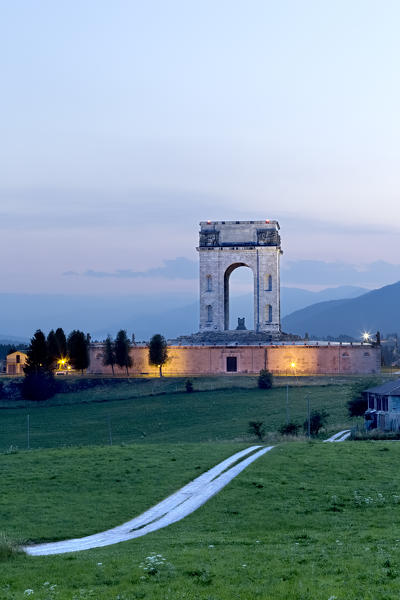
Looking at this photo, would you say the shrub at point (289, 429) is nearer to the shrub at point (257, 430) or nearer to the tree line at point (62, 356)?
the shrub at point (257, 430)

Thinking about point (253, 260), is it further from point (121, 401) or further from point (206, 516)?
point (206, 516)

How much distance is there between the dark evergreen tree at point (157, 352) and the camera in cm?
9838

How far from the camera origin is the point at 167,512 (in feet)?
102

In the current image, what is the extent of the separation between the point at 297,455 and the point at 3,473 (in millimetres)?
14643

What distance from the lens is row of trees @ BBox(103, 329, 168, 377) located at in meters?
98.4

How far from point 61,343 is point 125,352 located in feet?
29.4

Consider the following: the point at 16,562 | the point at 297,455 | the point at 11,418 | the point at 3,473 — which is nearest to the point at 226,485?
the point at 297,455

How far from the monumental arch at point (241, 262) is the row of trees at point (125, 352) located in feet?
44.6

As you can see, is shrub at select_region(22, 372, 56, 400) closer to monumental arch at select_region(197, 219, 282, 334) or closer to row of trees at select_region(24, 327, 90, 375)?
row of trees at select_region(24, 327, 90, 375)

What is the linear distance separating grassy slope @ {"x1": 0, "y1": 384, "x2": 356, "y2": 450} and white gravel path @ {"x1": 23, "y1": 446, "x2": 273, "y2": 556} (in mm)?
22493

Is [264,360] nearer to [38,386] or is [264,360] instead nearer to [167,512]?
[38,386]

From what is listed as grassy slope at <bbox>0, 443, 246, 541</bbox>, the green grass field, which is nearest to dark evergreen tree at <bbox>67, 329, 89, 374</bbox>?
the green grass field

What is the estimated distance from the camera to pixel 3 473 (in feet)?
125

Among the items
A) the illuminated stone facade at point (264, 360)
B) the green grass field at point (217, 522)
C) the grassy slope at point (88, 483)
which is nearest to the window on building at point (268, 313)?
the illuminated stone facade at point (264, 360)
